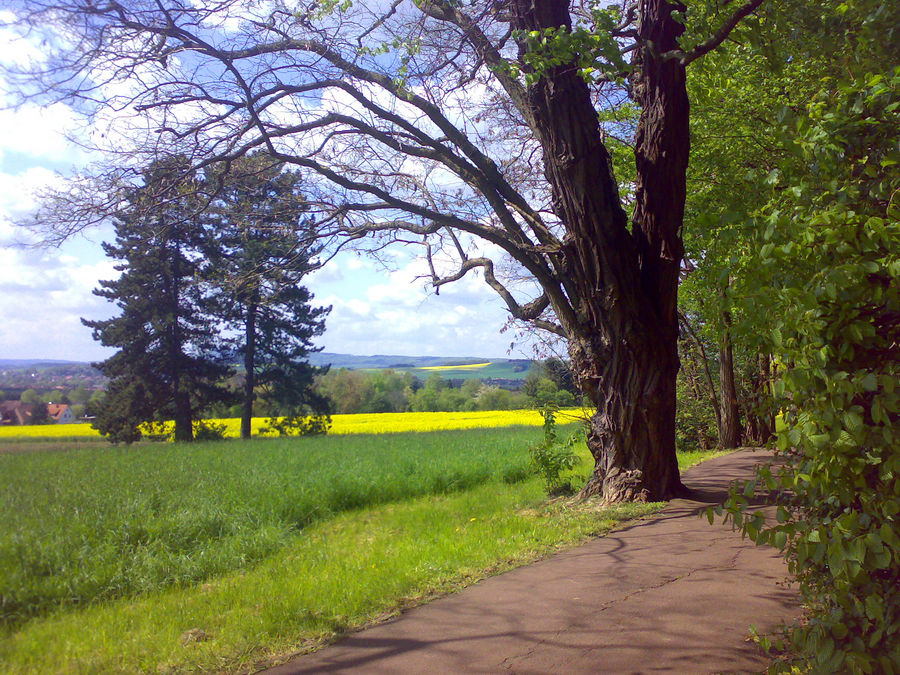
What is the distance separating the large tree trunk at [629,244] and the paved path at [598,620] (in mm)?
2334

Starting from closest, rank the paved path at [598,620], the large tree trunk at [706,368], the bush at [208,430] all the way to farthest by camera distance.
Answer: the paved path at [598,620]
the large tree trunk at [706,368]
the bush at [208,430]

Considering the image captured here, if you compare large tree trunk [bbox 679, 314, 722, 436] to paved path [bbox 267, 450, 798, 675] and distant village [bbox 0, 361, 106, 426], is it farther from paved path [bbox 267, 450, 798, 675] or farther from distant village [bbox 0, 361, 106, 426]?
distant village [bbox 0, 361, 106, 426]

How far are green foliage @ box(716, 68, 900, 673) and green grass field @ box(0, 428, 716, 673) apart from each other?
10.3 ft

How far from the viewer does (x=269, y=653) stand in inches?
165

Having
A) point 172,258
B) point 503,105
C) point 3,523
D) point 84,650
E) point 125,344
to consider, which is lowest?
point 84,650

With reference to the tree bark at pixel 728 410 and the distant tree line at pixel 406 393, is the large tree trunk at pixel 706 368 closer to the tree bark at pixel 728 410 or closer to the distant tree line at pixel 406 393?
the tree bark at pixel 728 410

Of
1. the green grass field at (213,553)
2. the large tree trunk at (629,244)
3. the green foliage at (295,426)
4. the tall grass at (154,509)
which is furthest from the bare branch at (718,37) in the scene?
the green foliage at (295,426)

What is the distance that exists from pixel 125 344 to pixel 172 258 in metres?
7.17

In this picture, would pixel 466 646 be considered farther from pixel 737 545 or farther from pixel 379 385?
pixel 379 385

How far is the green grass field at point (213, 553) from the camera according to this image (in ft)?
14.9

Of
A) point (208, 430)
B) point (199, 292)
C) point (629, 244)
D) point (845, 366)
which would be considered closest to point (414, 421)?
point (208, 430)

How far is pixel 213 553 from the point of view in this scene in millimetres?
7523

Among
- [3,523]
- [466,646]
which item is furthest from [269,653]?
[3,523]

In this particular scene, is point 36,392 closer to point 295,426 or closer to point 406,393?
point 295,426
